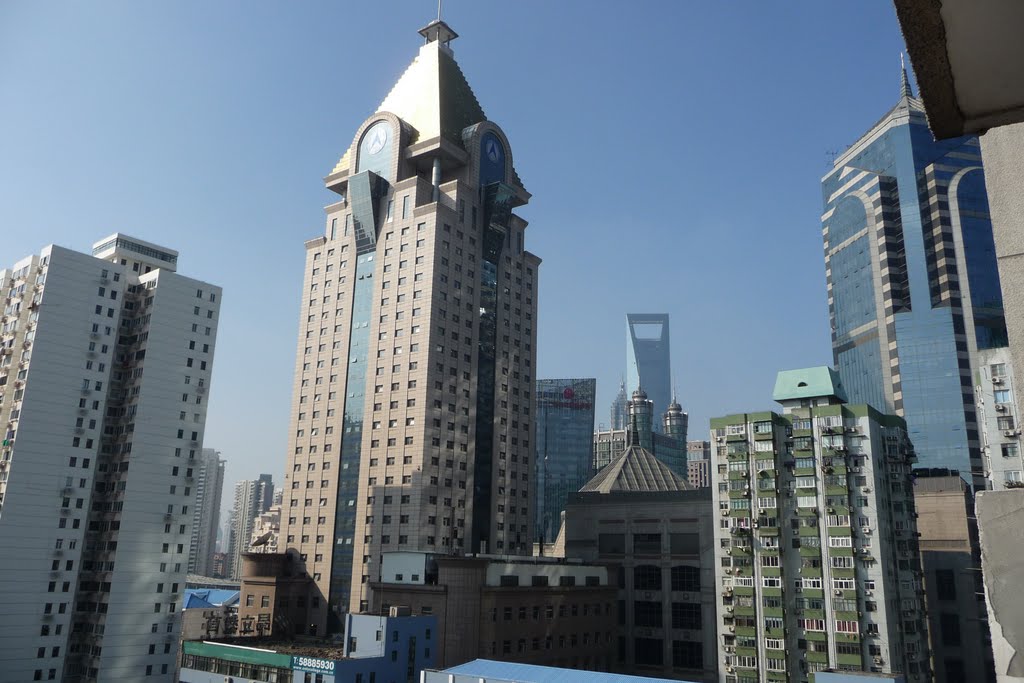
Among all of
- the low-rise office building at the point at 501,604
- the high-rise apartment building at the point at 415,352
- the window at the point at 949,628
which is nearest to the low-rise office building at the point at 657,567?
the low-rise office building at the point at 501,604

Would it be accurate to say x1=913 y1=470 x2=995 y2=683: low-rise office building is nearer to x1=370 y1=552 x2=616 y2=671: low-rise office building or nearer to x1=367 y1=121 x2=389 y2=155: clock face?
x1=370 y1=552 x2=616 y2=671: low-rise office building

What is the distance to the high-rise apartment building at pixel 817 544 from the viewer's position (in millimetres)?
76500

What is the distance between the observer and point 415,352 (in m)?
105

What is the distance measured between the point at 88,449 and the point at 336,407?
1266 inches

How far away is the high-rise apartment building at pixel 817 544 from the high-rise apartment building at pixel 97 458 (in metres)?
67.4

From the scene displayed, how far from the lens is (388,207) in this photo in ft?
377

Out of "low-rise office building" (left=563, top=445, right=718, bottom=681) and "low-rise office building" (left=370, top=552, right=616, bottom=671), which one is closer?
"low-rise office building" (left=370, top=552, right=616, bottom=671)

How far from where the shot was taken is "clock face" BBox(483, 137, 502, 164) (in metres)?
120

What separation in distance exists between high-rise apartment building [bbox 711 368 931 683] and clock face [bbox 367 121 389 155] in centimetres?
6805

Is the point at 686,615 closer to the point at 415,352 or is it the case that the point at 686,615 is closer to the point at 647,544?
the point at 647,544

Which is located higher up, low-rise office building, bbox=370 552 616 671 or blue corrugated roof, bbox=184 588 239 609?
low-rise office building, bbox=370 552 616 671

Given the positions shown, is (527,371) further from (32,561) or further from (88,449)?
(32,561)

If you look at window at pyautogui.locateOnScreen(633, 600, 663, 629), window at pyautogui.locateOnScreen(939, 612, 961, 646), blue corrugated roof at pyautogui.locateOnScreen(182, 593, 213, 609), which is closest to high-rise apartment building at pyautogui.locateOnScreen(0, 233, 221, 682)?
window at pyautogui.locateOnScreen(633, 600, 663, 629)

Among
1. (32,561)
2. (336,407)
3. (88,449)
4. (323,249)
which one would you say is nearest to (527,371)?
(336,407)
